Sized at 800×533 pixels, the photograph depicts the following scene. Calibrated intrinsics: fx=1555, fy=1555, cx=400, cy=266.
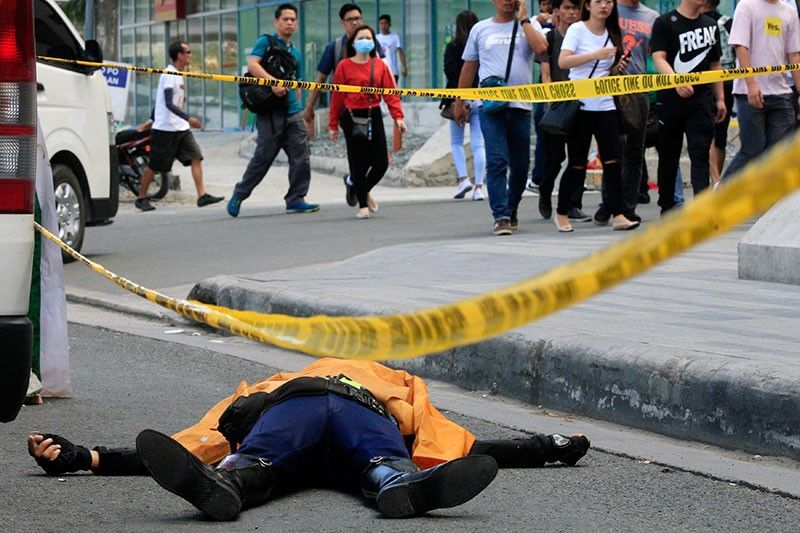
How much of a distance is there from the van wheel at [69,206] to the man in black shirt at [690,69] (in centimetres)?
427

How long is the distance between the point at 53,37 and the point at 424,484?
24.8 ft

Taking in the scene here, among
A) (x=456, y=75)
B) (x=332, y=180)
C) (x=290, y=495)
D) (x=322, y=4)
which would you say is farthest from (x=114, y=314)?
(x=322, y=4)

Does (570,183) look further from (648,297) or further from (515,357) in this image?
(515,357)

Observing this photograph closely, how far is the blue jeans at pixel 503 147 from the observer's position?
37.5ft

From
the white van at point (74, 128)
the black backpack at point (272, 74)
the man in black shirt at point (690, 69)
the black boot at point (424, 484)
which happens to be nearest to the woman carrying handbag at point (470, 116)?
the black backpack at point (272, 74)

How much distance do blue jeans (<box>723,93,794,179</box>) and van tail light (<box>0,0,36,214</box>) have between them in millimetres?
7036

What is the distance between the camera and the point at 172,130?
16.9 metres

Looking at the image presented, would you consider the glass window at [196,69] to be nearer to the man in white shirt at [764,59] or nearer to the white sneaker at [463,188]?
the white sneaker at [463,188]

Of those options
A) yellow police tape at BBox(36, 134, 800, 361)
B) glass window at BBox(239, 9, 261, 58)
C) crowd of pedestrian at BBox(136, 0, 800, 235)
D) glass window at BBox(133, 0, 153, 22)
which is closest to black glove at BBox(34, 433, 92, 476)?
yellow police tape at BBox(36, 134, 800, 361)

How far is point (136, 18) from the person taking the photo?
132 feet

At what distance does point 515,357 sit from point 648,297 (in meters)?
1.64

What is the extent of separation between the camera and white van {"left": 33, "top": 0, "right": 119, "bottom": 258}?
424 inches

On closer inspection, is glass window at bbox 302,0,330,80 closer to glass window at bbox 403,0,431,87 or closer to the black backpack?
glass window at bbox 403,0,431,87

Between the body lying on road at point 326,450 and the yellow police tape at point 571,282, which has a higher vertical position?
the yellow police tape at point 571,282
